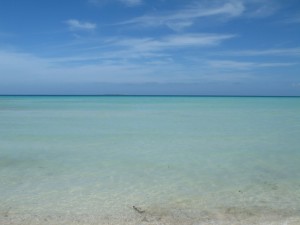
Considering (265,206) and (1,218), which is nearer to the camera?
(1,218)

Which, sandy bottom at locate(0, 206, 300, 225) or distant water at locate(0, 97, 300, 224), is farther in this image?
distant water at locate(0, 97, 300, 224)

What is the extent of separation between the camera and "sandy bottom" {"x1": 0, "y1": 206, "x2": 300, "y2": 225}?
4824mm

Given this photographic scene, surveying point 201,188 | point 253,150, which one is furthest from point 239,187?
point 253,150

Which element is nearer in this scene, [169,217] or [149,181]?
[169,217]

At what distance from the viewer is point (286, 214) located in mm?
5207

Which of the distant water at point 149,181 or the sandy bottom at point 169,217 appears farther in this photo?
the distant water at point 149,181

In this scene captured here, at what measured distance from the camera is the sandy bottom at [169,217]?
4.82 meters

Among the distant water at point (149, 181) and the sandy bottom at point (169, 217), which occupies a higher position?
the distant water at point (149, 181)

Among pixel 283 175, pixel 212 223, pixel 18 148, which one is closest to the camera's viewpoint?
pixel 212 223

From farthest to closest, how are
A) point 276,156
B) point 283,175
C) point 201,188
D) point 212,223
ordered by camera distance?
point 276,156 < point 283,175 < point 201,188 < point 212,223

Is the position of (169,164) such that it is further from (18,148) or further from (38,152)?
(18,148)

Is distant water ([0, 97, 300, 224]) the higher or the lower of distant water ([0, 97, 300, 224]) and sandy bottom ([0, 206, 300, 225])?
the higher

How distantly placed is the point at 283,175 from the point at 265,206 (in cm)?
211

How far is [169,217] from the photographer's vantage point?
502cm
